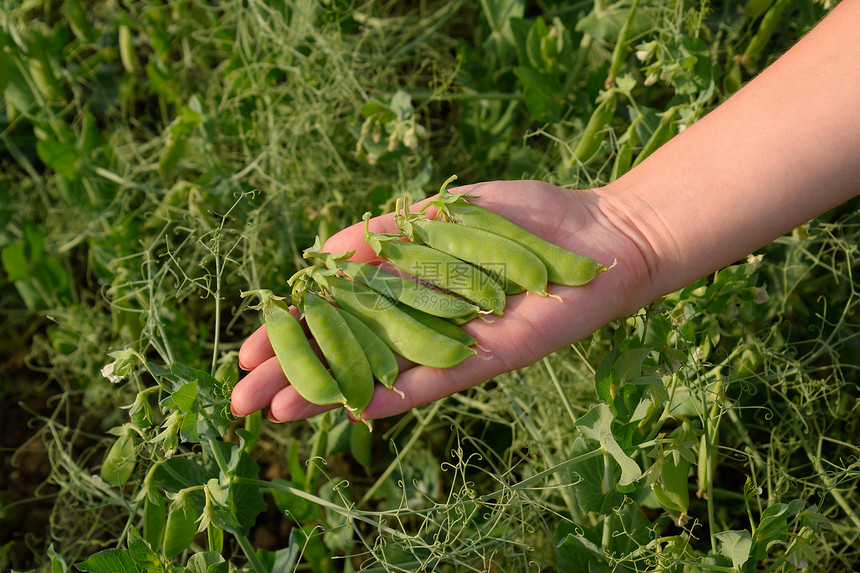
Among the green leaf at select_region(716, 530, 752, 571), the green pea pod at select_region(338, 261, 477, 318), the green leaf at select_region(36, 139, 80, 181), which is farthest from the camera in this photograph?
the green leaf at select_region(36, 139, 80, 181)

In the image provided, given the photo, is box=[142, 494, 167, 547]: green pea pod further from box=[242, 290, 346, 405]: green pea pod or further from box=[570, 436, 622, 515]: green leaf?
box=[570, 436, 622, 515]: green leaf

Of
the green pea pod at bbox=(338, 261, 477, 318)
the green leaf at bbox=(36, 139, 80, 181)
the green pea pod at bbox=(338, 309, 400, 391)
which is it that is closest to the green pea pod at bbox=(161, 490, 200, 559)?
the green pea pod at bbox=(338, 309, 400, 391)

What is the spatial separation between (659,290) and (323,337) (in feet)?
2.50

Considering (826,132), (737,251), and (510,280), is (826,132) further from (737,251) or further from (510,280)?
(510,280)

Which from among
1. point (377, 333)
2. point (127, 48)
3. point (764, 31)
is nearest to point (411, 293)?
point (377, 333)

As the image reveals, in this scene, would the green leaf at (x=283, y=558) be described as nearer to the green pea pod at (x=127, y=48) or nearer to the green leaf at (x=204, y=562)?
the green leaf at (x=204, y=562)

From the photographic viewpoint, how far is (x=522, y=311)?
152 centimetres

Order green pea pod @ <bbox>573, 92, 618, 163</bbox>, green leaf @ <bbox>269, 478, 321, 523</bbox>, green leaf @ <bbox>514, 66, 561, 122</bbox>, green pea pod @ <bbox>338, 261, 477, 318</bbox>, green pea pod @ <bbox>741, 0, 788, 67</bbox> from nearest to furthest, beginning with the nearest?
green pea pod @ <bbox>338, 261, 477, 318</bbox> < green leaf @ <bbox>269, 478, 321, 523</bbox> < green pea pod @ <bbox>573, 92, 618, 163</bbox> < green pea pod @ <bbox>741, 0, 788, 67</bbox> < green leaf @ <bbox>514, 66, 561, 122</bbox>

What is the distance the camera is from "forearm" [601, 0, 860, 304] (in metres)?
1.49

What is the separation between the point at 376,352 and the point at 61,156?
159 cm

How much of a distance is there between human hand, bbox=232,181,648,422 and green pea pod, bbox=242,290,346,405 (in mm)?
49

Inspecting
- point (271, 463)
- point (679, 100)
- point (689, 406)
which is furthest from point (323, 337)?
point (679, 100)

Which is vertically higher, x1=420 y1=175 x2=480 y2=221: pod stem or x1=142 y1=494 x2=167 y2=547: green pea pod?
x1=420 y1=175 x2=480 y2=221: pod stem

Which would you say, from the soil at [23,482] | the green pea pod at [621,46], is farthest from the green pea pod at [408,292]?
the soil at [23,482]
